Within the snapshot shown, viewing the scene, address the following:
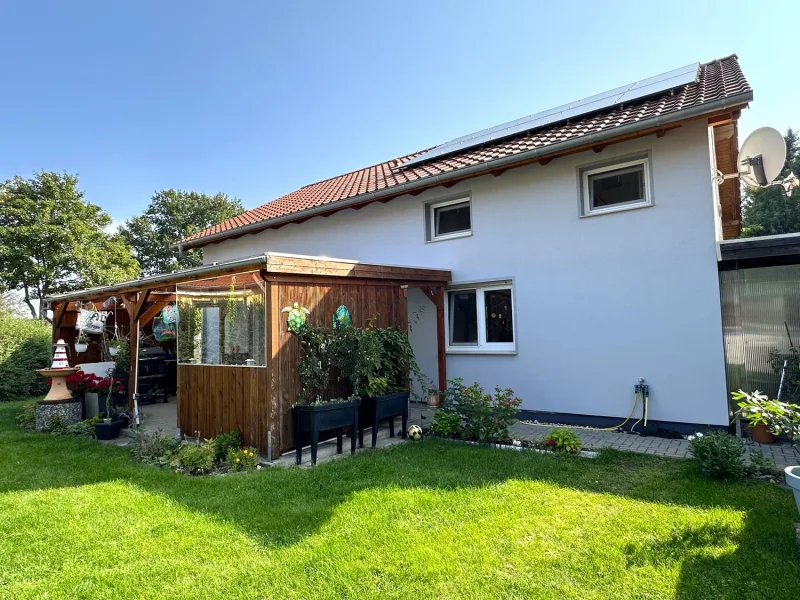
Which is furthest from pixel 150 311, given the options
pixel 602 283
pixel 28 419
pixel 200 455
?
pixel 602 283

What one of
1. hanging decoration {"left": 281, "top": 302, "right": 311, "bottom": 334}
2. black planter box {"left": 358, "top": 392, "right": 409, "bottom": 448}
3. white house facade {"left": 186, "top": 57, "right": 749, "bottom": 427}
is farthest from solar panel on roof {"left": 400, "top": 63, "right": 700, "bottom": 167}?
black planter box {"left": 358, "top": 392, "right": 409, "bottom": 448}

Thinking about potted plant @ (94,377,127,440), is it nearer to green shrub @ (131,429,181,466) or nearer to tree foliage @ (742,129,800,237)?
green shrub @ (131,429,181,466)

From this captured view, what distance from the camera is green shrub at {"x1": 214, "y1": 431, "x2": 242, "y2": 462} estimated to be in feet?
18.3

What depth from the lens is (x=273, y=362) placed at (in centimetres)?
552

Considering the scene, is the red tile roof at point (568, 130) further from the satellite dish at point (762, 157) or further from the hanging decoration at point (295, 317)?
the hanging decoration at point (295, 317)

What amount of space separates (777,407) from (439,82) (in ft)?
28.8

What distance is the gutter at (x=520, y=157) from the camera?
5.56 m

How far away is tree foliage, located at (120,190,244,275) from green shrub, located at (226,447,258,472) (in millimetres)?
30378

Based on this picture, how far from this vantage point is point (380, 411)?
6.15m

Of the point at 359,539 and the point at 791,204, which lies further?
the point at 791,204

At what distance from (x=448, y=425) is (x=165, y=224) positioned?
32.8 meters

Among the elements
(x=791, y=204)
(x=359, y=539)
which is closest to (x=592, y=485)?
(x=359, y=539)

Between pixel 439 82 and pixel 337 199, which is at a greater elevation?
pixel 439 82

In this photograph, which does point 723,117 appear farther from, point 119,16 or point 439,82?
point 119,16
